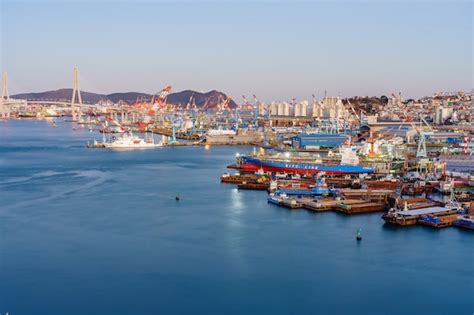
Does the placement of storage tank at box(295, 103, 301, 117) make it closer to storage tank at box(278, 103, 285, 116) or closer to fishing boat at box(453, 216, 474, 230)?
storage tank at box(278, 103, 285, 116)

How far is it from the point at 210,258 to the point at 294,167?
4551mm

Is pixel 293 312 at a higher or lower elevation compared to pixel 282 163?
lower

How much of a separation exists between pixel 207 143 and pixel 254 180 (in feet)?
23.8

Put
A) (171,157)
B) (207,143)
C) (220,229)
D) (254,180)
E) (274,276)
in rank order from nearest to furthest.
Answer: (274,276), (220,229), (254,180), (171,157), (207,143)

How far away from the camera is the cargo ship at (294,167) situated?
27.8 feet

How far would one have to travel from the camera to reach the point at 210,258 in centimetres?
443

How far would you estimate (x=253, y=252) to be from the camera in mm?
4594

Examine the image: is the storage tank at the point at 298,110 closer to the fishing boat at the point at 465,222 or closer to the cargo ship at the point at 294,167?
the cargo ship at the point at 294,167

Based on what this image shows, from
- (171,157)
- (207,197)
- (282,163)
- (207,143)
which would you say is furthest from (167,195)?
(207,143)

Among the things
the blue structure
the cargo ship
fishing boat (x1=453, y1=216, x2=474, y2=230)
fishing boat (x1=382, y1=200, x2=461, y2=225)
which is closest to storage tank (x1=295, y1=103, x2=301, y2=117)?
the blue structure

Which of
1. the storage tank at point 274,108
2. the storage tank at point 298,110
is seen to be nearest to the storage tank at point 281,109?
the storage tank at point 274,108

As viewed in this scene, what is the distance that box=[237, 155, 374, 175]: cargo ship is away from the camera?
8.47 meters

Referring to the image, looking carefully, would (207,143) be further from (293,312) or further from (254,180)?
(293,312)

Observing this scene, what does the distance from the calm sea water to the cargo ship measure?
1.79 metres
